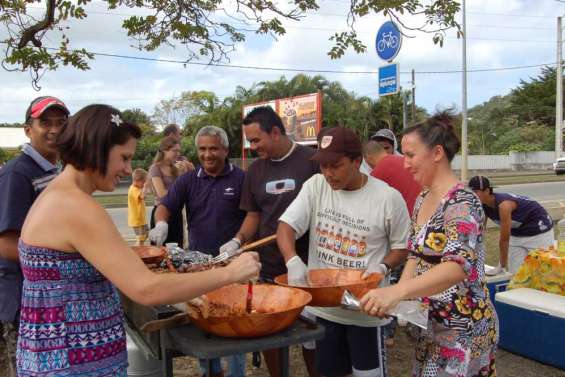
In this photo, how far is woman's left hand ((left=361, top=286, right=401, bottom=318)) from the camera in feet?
5.82

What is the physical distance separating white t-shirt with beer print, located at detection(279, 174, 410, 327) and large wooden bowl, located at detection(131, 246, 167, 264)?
777 mm

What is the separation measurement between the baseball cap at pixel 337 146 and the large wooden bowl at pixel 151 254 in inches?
36.0

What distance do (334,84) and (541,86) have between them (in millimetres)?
20929

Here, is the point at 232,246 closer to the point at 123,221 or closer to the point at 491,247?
the point at 491,247

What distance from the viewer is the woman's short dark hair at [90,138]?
147 cm

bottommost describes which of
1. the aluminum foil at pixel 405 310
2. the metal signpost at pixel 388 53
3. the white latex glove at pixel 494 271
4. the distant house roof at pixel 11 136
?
the white latex glove at pixel 494 271

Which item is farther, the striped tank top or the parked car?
the parked car

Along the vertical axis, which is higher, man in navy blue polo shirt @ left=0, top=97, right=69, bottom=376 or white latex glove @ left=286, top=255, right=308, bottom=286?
man in navy blue polo shirt @ left=0, top=97, right=69, bottom=376

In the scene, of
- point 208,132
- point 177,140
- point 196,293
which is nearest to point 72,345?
point 196,293

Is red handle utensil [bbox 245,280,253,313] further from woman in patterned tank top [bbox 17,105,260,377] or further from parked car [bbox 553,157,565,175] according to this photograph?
parked car [bbox 553,157,565,175]

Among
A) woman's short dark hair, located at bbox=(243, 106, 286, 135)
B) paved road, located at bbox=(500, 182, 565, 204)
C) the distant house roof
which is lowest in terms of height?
paved road, located at bbox=(500, 182, 565, 204)

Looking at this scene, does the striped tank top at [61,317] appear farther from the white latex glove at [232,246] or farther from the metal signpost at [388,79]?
the metal signpost at [388,79]

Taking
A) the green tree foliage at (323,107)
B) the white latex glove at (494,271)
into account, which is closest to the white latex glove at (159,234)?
the white latex glove at (494,271)

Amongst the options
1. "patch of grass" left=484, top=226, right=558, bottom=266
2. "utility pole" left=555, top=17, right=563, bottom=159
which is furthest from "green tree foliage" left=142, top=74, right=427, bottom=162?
"patch of grass" left=484, top=226, right=558, bottom=266
